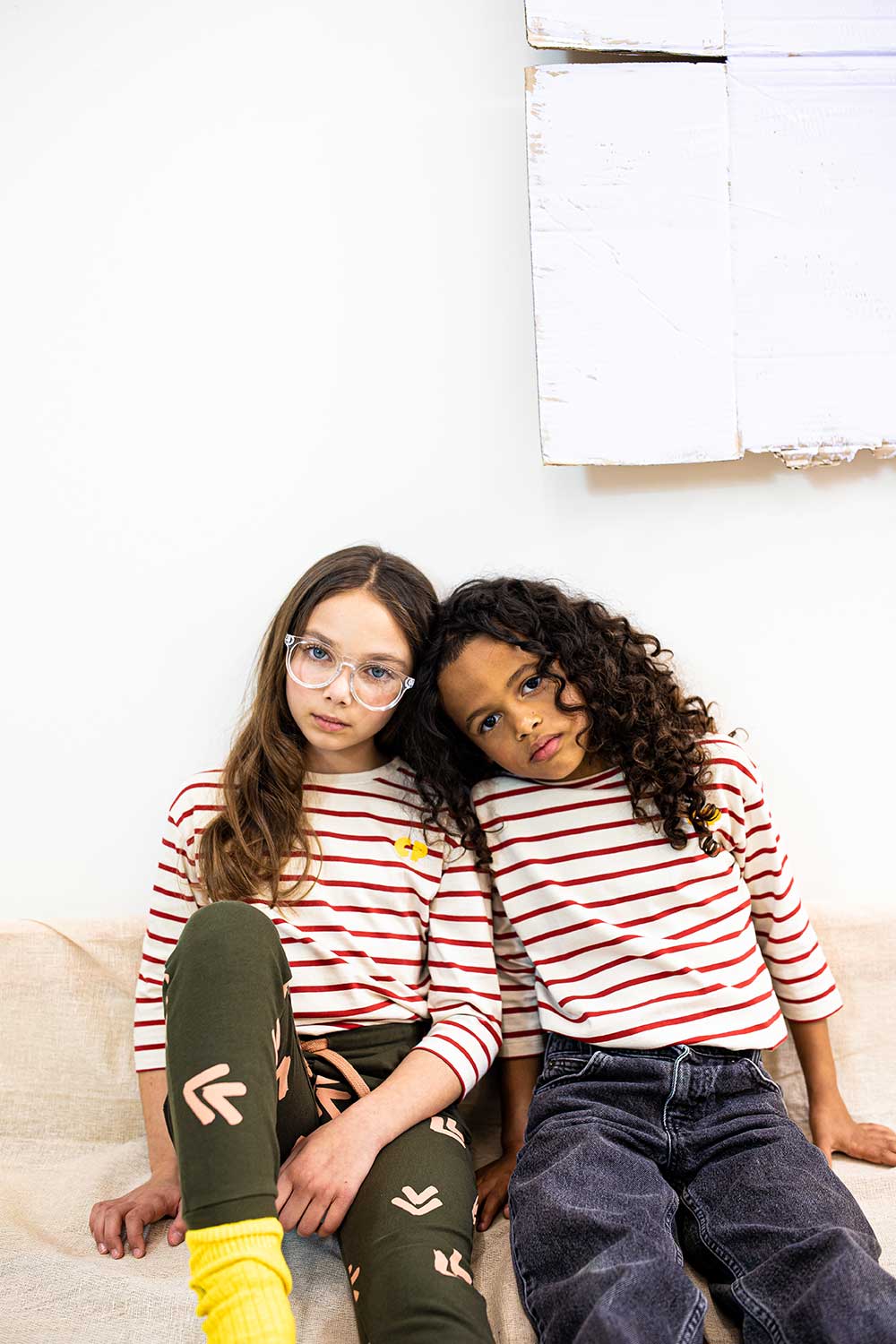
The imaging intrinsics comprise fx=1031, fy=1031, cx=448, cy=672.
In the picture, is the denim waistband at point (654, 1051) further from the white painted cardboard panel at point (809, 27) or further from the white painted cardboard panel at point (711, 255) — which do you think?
the white painted cardboard panel at point (809, 27)

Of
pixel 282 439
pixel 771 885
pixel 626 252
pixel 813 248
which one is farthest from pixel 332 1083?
pixel 813 248

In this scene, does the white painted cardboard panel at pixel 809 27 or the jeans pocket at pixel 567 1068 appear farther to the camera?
the white painted cardboard panel at pixel 809 27

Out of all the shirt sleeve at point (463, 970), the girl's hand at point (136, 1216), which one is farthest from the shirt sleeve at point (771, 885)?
the girl's hand at point (136, 1216)

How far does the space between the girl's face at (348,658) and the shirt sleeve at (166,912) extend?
0.20 meters

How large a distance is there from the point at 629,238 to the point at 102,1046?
1.25 m

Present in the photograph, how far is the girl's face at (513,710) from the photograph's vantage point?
1226 millimetres

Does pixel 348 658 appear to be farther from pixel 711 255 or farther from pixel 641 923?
pixel 711 255

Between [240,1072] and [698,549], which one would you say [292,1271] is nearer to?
[240,1072]

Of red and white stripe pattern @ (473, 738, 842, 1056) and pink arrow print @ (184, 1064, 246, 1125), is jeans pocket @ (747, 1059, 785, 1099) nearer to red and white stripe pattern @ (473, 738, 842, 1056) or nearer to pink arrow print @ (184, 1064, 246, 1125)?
red and white stripe pattern @ (473, 738, 842, 1056)

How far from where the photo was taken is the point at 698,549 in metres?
1.44

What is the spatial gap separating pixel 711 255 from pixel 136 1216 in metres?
1.35

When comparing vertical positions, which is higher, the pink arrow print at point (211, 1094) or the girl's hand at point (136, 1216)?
the pink arrow print at point (211, 1094)

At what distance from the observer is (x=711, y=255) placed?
1.35 metres

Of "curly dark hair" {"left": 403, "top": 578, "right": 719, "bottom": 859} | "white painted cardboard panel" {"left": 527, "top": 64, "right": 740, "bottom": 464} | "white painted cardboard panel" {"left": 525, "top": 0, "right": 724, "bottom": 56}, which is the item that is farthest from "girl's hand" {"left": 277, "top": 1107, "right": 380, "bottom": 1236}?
"white painted cardboard panel" {"left": 525, "top": 0, "right": 724, "bottom": 56}
